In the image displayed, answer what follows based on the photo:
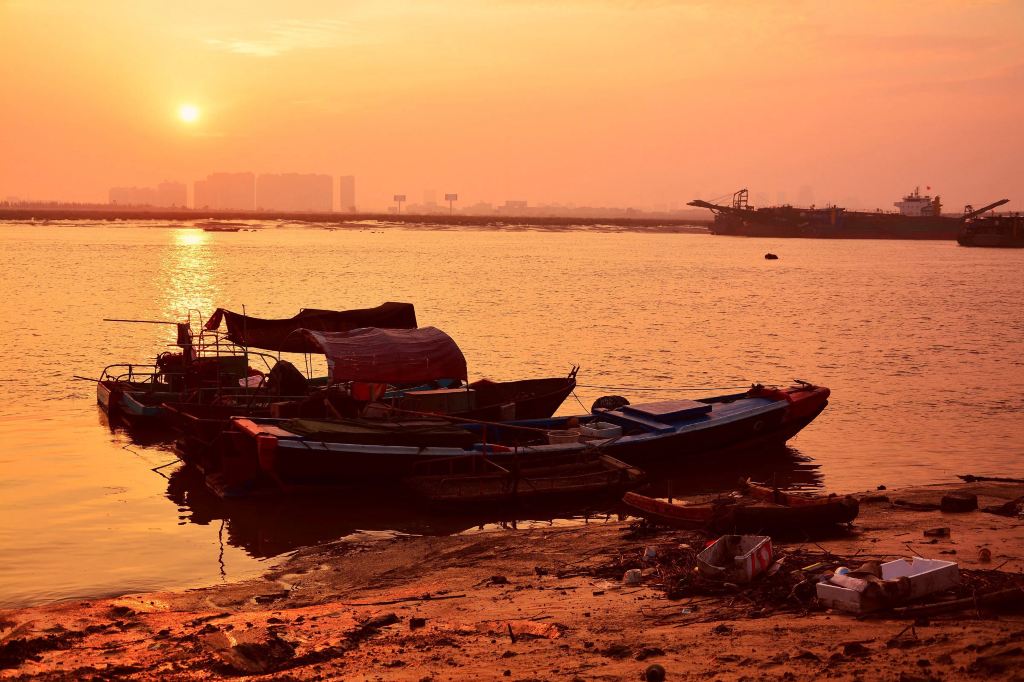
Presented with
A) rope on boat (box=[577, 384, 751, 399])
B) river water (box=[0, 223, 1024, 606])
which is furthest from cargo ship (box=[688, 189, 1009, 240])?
rope on boat (box=[577, 384, 751, 399])

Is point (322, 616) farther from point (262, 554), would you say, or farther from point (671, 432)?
point (671, 432)

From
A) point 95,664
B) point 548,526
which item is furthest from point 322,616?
point 548,526

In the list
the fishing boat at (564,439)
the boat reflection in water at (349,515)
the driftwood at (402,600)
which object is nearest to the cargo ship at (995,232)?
the fishing boat at (564,439)

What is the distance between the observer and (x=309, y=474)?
1639 centimetres

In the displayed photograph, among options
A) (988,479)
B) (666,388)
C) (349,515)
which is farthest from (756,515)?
(666,388)

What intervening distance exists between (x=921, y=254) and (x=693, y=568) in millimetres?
134719

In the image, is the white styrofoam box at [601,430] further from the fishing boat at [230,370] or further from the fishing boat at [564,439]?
the fishing boat at [230,370]

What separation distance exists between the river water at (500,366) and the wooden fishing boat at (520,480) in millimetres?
454

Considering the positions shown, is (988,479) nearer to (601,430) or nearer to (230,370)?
(601,430)

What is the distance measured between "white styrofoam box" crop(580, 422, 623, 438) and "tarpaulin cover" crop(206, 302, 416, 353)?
6.04m

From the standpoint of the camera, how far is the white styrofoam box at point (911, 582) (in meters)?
9.38

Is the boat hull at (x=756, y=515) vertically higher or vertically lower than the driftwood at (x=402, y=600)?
higher

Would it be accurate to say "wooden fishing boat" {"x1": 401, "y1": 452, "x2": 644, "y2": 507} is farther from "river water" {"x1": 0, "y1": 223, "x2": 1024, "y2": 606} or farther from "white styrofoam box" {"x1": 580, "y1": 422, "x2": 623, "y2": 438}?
"white styrofoam box" {"x1": 580, "y1": 422, "x2": 623, "y2": 438}

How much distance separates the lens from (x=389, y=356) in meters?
18.4
